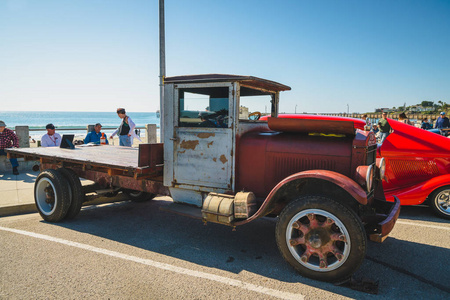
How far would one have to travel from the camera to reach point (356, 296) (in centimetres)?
287

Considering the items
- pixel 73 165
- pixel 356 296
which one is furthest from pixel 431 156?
pixel 73 165

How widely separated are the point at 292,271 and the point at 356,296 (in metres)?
0.71

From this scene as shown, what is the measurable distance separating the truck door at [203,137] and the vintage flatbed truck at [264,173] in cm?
1

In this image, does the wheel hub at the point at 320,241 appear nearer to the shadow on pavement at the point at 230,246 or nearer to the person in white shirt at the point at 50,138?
the shadow on pavement at the point at 230,246

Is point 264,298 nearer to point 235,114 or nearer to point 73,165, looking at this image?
point 235,114

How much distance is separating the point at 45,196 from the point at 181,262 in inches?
126

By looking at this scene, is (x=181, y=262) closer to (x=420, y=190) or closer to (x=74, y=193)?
(x=74, y=193)

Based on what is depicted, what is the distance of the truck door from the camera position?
407 centimetres

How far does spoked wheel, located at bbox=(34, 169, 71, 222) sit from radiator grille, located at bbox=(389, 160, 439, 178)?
18.9ft

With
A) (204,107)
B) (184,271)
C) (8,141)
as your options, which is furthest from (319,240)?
(8,141)

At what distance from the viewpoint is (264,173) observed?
4.03 metres

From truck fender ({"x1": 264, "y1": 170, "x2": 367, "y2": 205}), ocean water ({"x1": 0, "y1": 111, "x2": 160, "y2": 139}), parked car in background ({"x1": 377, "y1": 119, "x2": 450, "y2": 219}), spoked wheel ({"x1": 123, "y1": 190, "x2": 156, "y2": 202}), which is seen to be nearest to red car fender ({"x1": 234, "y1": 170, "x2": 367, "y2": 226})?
truck fender ({"x1": 264, "y1": 170, "x2": 367, "y2": 205})

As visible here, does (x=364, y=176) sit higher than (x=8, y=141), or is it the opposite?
(x=364, y=176)

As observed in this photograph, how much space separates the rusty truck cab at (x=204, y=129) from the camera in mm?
4035
